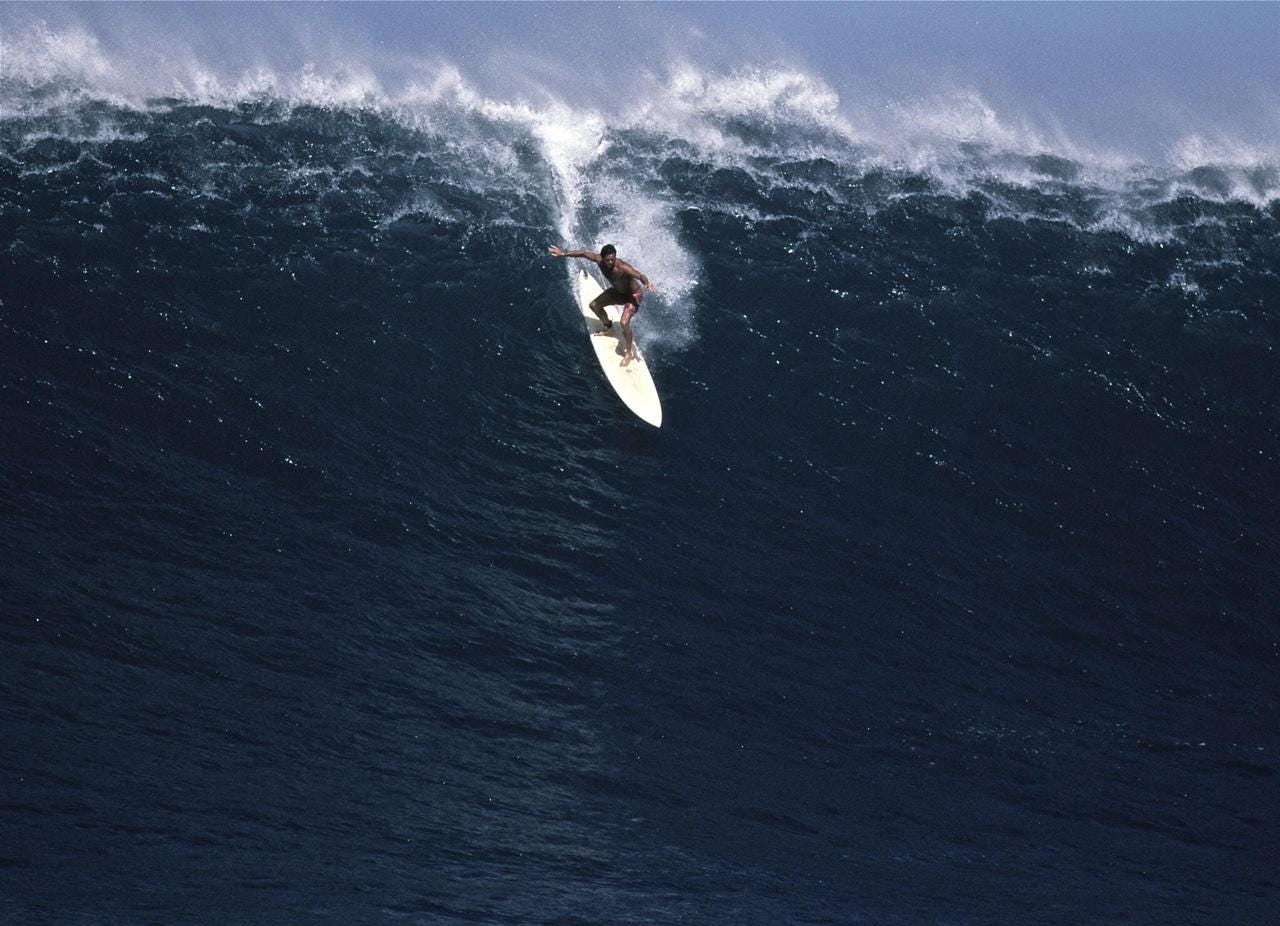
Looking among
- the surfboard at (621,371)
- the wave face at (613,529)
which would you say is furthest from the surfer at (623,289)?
the wave face at (613,529)

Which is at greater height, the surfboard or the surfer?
the surfer

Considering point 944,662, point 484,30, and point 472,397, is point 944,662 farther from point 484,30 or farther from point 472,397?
point 484,30

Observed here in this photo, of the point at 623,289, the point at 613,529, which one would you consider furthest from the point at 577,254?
the point at 613,529

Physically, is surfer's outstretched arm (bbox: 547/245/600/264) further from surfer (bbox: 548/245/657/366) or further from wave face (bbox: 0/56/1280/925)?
wave face (bbox: 0/56/1280/925)

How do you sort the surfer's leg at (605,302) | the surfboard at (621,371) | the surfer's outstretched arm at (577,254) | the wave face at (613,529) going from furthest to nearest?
1. the surfer's outstretched arm at (577,254)
2. the surfer's leg at (605,302)
3. the surfboard at (621,371)
4. the wave face at (613,529)

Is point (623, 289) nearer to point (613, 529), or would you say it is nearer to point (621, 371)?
point (621, 371)

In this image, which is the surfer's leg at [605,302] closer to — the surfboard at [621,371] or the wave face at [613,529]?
the surfboard at [621,371]

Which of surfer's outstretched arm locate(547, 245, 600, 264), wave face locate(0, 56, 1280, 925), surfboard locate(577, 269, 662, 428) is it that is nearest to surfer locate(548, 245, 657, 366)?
surfer's outstretched arm locate(547, 245, 600, 264)

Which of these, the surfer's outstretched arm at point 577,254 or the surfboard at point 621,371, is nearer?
the surfboard at point 621,371
